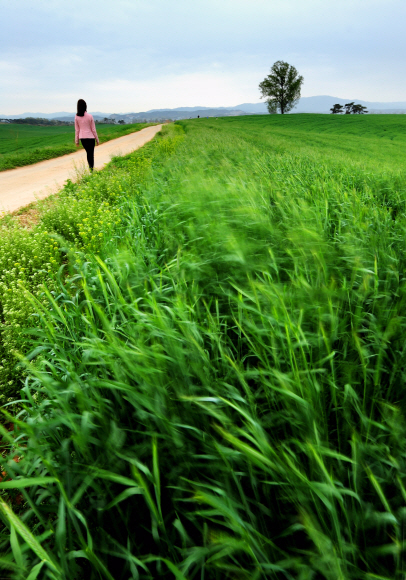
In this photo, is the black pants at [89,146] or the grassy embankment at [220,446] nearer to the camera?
the grassy embankment at [220,446]

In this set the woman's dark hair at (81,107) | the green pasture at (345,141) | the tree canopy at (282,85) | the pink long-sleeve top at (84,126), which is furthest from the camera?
the tree canopy at (282,85)

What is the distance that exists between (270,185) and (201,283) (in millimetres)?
3055

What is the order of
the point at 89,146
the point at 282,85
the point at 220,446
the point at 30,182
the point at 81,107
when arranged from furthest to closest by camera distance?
the point at 282,85, the point at 89,146, the point at 30,182, the point at 81,107, the point at 220,446

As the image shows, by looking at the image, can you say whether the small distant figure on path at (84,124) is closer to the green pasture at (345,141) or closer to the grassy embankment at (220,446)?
the green pasture at (345,141)

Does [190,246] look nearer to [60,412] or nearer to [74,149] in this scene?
[60,412]

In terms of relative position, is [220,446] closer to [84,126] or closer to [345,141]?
[84,126]

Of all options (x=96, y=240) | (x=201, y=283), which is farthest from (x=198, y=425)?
(x=96, y=240)

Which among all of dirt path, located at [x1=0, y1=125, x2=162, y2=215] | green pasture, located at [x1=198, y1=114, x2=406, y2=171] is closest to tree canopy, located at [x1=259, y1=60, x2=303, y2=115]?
green pasture, located at [x1=198, y1=114, x2=406, y2=171]

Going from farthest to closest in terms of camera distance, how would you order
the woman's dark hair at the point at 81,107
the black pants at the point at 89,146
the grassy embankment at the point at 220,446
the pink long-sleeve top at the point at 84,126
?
the black pants at the point at 89,146 < the pink long-sleeve top at the point at 84,126 < the woman's dark hair at the point at 81,107 < the grassy embankment at the point at 220,446

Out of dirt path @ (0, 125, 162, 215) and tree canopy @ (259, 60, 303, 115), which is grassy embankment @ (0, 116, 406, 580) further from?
tree canopy @ (259, 60, 303, 115)

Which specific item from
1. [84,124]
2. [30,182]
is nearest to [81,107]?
[84,124]

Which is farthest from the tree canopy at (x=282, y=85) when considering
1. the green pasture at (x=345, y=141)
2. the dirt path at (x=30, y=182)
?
the dirt path at (x=30, y=182)

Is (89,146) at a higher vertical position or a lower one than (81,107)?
lower

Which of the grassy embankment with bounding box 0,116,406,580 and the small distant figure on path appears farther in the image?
the small distant figure on path
